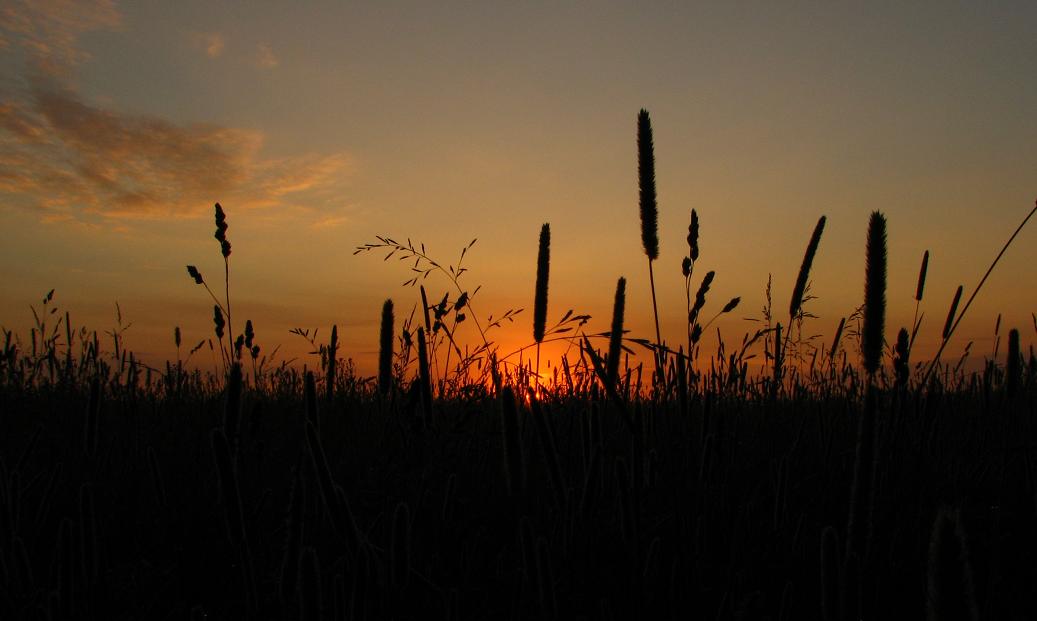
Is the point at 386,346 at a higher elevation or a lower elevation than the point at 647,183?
lower

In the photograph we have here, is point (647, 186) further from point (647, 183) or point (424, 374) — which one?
point (424, 374)

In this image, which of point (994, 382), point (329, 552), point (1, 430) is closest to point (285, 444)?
point (329, 552)

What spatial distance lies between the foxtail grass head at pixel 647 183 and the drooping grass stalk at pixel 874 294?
2.92 ft

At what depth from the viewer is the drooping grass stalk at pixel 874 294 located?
2.02m

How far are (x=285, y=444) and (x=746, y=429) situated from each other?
2212mm

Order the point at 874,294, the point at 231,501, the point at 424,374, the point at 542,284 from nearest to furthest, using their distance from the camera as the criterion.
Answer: the point at 231,501
the point at 874,294
the point at 424,374
the point at 542,284

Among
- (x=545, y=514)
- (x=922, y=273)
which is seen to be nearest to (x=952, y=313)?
(x=922, y=273)

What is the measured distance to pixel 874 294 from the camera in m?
2.01

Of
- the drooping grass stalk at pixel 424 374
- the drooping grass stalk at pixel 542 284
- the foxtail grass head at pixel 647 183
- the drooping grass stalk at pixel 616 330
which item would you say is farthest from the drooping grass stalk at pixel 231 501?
the foxtail grass head at pixel 647 183

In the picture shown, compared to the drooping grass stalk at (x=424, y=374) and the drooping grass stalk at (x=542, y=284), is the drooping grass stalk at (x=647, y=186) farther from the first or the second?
the drooping grass stalk at (x=424, y=374)

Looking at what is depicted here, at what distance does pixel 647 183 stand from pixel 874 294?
1069 mm

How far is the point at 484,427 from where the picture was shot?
3.90 metres

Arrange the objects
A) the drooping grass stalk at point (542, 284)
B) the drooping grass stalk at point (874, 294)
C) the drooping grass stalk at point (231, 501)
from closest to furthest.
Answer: the drooping grass stalk at point (231, 501), the drooping grass stalk at point (874, 294), the drooping grass stalk at point (542, 284)

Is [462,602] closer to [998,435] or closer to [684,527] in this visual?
[684,527]
